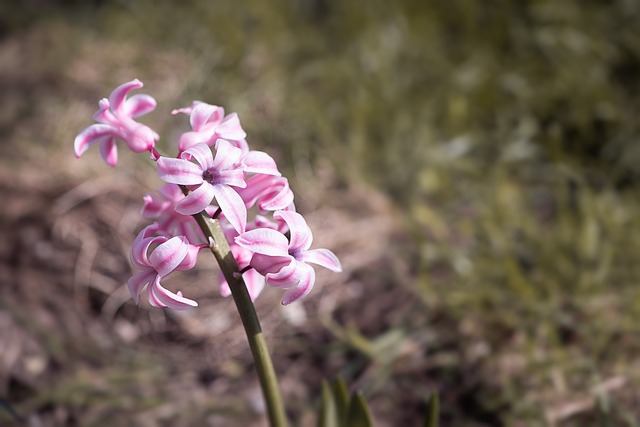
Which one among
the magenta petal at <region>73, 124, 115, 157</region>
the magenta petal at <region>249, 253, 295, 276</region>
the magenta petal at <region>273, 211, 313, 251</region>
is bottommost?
the magenta petal at <region>249, 253, 295, 276</region>

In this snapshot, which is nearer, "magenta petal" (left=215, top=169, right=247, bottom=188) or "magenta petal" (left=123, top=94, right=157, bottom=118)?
"magenta petal" (left=215, top=169, right=247, bottom=188)

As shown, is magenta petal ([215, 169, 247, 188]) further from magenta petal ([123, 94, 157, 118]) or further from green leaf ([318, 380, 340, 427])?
green leaf ([318, 380, 340, 427])

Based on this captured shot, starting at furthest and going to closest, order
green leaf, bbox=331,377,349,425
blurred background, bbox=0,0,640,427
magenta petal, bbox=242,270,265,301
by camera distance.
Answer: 1. blurred background, bbox=0,0,640,427
2. green leaf, bbox=331,377,349,425
3. magenta petal, bbox=242,270,265,301

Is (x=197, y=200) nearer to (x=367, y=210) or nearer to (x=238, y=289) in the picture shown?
(x=238, y=289)

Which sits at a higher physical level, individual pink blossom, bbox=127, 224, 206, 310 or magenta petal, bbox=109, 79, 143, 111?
magenta petal, bbox=109, 79, 143, 111

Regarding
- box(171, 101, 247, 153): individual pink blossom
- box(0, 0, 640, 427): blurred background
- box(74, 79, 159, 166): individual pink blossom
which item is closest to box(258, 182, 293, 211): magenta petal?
box(171, 101, 247, 153): individual pink blossom

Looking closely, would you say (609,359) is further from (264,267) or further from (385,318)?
(264,267)

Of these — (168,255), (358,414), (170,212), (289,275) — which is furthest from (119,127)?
(358,414)

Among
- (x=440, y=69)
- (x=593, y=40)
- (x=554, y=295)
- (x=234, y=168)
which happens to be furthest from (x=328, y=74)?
(x=234, y=168)
